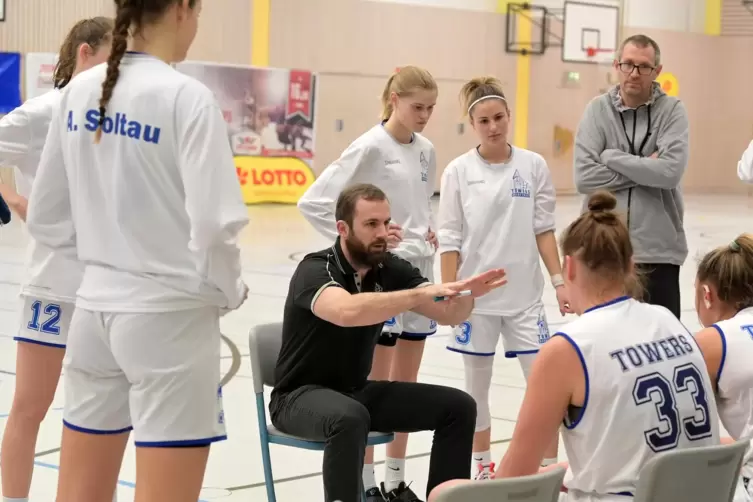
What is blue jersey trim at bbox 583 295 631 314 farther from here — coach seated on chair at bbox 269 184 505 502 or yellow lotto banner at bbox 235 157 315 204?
yellow lotto banner at bbox 235 157 315 204

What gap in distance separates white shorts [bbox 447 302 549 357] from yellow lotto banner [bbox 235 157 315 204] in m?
12.2

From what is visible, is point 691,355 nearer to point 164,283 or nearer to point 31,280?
point 164,283

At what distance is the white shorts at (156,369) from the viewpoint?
2365 millimetres

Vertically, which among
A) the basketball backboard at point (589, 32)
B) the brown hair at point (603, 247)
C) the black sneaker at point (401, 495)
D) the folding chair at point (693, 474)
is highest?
the basketball backboard at point (589, 32)

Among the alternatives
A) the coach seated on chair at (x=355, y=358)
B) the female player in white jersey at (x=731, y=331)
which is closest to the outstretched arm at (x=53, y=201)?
the coach seated on chair at (x=355, y=358)

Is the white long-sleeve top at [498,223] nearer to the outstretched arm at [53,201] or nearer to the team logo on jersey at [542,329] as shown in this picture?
the team logo on jersey at [542,329]

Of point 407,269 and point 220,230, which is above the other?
point 220,230

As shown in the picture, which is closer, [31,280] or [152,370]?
[152,370]

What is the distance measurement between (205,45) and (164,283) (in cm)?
1512

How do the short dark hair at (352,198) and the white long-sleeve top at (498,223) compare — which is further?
the white long-sleeve top at (498,223)

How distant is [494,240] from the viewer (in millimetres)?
4402

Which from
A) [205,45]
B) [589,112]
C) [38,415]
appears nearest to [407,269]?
[38,415]

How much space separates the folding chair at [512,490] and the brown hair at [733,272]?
36.2 inches

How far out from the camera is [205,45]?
16938 millimetres
